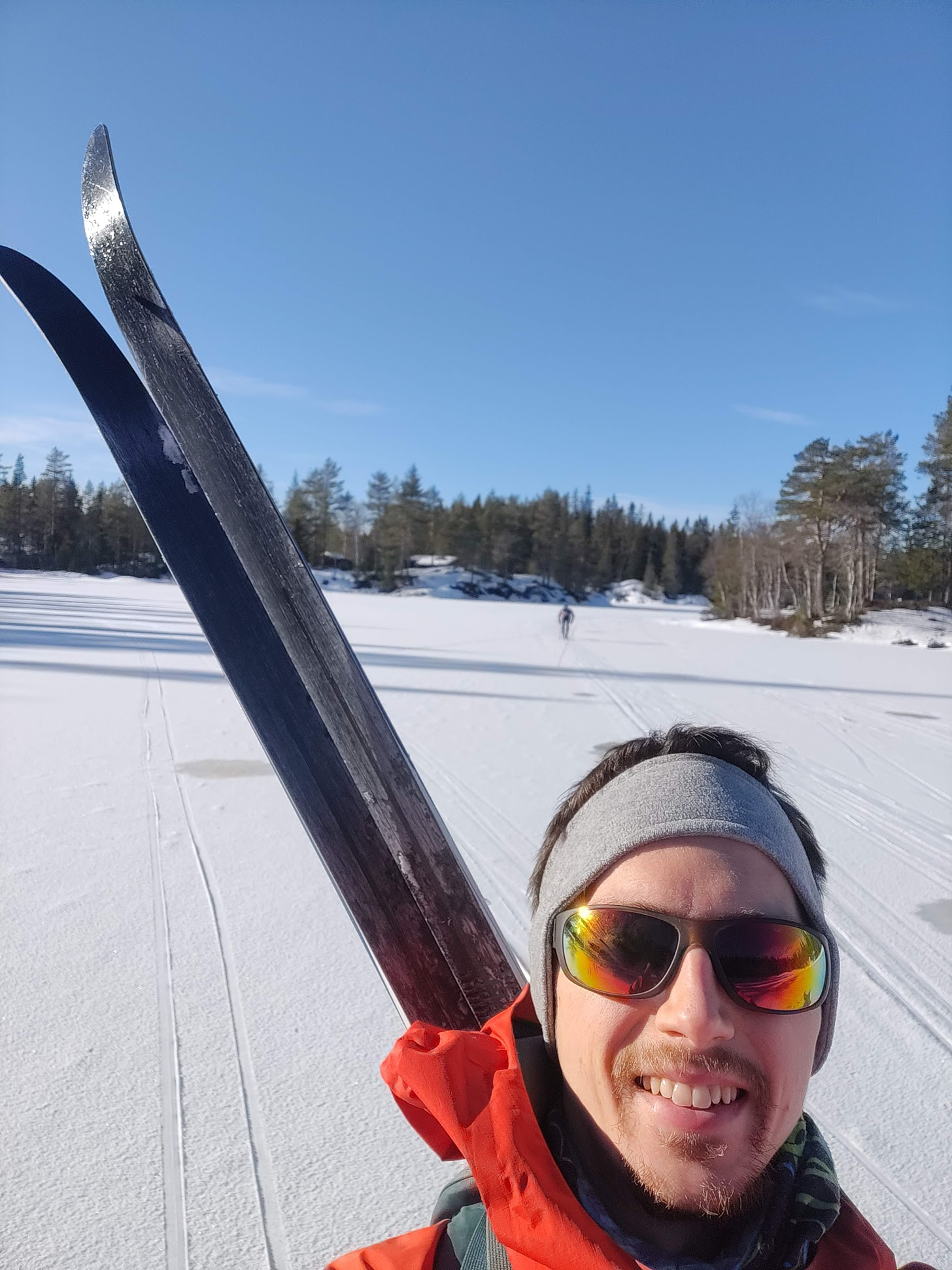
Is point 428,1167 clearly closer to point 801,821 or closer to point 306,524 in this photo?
point 801,821

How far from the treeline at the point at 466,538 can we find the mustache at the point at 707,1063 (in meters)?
65.0

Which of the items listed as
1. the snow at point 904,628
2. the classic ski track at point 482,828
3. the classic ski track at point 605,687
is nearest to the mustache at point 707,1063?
the classic ski track at point 482,828

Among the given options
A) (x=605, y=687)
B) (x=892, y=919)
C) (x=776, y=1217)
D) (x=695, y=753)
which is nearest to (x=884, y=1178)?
(x=776, y=1217)

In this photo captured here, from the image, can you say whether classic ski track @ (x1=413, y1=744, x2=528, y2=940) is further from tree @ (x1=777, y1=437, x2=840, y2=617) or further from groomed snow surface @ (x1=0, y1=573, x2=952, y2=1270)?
tree @ (x1=777, y1=437, x2=840, y2=617)

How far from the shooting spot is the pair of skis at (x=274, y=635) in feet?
5.65

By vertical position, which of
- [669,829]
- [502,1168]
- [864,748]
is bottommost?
[864,748]

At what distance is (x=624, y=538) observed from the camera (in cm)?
9638

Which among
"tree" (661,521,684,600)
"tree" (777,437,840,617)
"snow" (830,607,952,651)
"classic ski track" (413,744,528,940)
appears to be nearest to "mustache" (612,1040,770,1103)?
"classic ski track" (413,744,528,940)

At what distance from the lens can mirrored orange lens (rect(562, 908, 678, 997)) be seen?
945 mm

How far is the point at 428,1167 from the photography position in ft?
6.46

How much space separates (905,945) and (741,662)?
575 inches

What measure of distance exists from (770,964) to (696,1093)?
7.0 inches

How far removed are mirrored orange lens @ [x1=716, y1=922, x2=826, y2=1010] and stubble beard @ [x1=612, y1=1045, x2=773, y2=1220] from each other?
8cm

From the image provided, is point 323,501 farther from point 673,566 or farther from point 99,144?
point 99,144
